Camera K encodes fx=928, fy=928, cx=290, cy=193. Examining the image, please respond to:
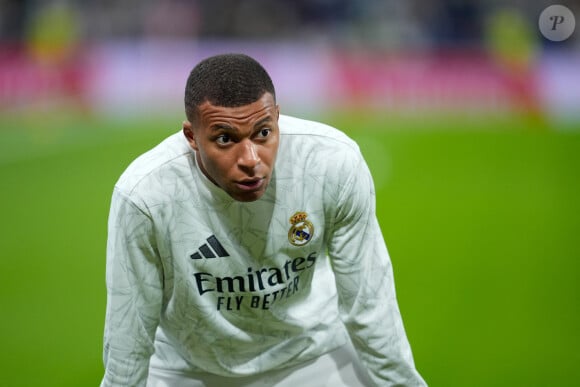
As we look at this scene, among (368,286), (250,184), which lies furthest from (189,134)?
(368,286)

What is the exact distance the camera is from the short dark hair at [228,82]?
8.80 feet

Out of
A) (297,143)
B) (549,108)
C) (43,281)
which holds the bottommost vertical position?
(43,281)

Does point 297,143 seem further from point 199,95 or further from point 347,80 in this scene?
point 347,80

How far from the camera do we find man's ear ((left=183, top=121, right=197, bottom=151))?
286 cm

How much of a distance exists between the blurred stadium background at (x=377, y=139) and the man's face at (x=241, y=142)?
251 cm

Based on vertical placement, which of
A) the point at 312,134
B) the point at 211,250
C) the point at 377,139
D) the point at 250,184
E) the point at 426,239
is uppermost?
the point at 312,134

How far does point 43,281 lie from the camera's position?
6.45m

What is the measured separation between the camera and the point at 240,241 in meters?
3.07

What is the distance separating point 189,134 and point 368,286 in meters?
0.78

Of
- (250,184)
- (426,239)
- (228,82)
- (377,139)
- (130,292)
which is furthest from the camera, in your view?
(377,139)

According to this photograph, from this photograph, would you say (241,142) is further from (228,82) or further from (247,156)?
(228,82)

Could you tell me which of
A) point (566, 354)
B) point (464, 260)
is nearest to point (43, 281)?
point (464, 260)

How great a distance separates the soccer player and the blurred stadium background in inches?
75.8

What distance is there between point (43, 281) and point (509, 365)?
3264 millimetres
